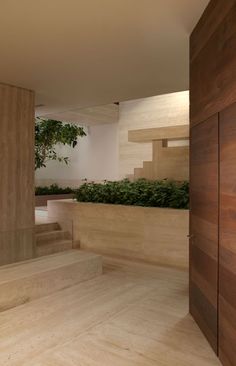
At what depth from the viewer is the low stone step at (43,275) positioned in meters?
3.27

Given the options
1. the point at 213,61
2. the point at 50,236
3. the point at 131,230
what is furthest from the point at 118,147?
the point at 213,61

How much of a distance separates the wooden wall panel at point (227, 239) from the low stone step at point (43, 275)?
2.04 m

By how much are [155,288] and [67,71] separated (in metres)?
2.83

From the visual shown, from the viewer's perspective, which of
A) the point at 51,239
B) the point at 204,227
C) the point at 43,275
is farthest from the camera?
the point at 51,239

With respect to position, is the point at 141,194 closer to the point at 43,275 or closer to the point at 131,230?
the point at 131,230

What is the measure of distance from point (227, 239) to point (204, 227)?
464mm

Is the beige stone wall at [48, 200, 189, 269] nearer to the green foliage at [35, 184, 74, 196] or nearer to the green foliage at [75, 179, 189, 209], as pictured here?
the green foliage at [75, 179, 189, 209]

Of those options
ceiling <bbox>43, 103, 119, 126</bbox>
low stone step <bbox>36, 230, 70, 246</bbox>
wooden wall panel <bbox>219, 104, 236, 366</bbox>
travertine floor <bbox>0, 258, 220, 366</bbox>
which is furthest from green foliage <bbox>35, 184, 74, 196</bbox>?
wooden wall panel <bbox>219, 104, 236, 366</bbox>

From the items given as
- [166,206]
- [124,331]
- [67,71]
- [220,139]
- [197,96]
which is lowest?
[124,331]

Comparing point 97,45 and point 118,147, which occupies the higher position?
point 97,45

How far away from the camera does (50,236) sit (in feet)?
18.9

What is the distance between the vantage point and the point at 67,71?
387 cm

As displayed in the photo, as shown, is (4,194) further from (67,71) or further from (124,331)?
(124,331)

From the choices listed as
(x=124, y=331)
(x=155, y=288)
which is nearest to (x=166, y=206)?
(x=155, y=288)
